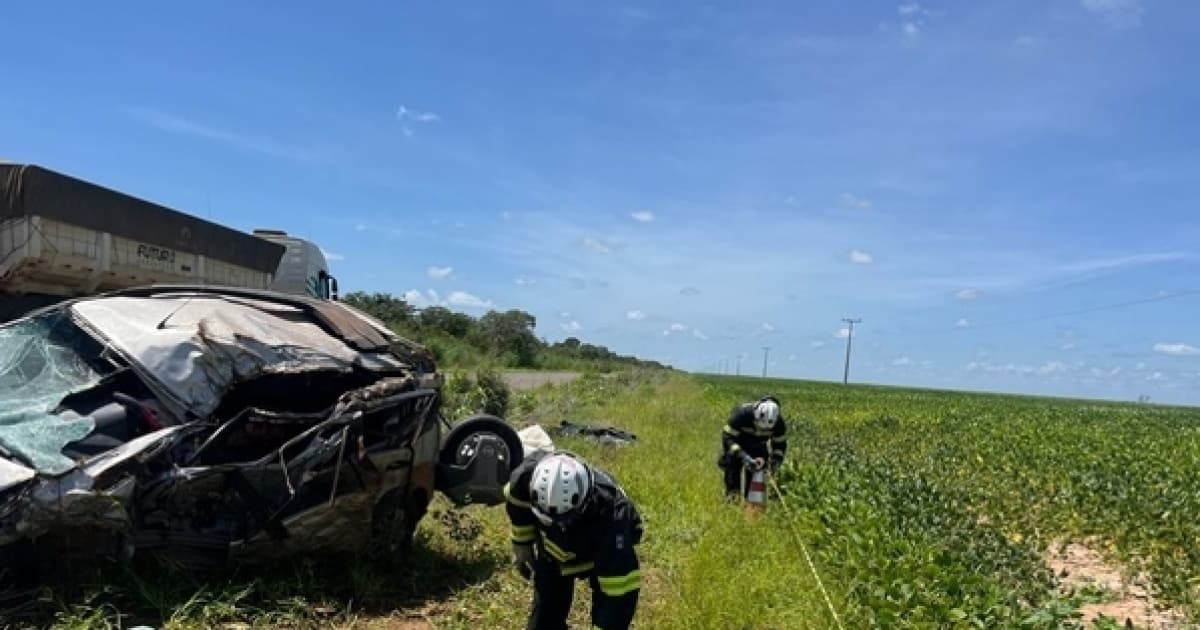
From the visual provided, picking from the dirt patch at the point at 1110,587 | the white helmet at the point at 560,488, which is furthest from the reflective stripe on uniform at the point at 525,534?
the dirt patch at the point at 1110,587

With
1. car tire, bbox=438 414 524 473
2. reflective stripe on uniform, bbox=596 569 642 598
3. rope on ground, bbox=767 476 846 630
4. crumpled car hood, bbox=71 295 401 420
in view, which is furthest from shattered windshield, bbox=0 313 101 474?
rope on ground, bbox=767 476 846 630

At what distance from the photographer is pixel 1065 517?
9.82 meters

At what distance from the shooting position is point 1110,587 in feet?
23.8

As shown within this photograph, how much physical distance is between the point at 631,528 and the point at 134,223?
8.22m

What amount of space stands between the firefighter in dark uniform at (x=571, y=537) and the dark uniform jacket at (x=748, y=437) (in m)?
5.06

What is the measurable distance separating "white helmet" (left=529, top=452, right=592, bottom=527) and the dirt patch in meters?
3.13

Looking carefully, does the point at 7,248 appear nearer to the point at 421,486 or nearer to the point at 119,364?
the point at 119,364

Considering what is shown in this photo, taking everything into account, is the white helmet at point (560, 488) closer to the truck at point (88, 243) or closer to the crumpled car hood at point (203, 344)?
the crumpled car hood at point (203, 344)

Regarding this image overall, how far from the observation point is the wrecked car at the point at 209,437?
4.66 metres

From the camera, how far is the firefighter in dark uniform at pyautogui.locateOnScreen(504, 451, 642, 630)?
162 inches

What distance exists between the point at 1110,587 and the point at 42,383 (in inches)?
314

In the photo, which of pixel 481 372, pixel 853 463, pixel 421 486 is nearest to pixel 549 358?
pixel 481 372

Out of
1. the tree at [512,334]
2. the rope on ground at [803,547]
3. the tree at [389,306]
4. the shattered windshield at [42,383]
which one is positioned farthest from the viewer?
the tree at [512,334]

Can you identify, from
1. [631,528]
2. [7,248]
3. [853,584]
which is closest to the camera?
[631,528]
